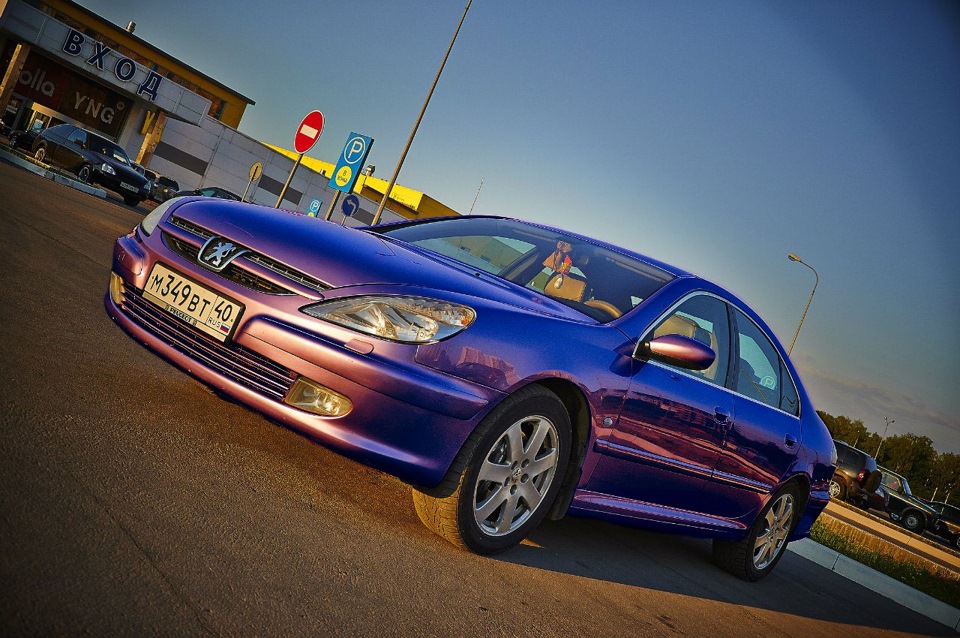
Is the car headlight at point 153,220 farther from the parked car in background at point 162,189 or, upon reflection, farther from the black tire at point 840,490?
the parked car in background at point 162,189

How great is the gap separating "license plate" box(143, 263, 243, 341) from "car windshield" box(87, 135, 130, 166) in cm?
1858

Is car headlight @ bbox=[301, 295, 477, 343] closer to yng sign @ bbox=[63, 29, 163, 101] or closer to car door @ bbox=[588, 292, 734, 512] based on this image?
car door @ bbox=[588, 292, 734, 512]

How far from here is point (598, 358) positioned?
135 inches

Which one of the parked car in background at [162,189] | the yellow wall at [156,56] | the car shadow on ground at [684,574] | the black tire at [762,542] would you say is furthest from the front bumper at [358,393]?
the yellow wall at [156,56]

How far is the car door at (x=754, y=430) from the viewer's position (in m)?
4.51

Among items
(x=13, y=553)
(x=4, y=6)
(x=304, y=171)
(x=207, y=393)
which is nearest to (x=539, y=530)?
(x=207, y=393)

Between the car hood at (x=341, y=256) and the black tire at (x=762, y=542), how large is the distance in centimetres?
244

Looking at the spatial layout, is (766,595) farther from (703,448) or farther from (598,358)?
(598,358)

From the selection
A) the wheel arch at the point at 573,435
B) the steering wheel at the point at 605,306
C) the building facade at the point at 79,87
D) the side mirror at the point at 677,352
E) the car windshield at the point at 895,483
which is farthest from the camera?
the building facade at the point at 79,87

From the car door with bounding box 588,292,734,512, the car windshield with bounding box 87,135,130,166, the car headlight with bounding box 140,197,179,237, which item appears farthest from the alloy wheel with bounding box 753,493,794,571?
the car windshield with bounding box 87,135,130,166

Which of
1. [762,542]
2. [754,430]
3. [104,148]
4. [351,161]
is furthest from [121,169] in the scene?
[754,430]

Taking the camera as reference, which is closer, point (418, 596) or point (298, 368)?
point (418, 596)

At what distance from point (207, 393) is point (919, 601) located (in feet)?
22.5

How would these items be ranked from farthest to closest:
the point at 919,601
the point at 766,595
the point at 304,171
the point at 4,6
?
1. the point at 304,171
2. the point at 4,6
3. the point at 919,601
4. the point at 766,595
